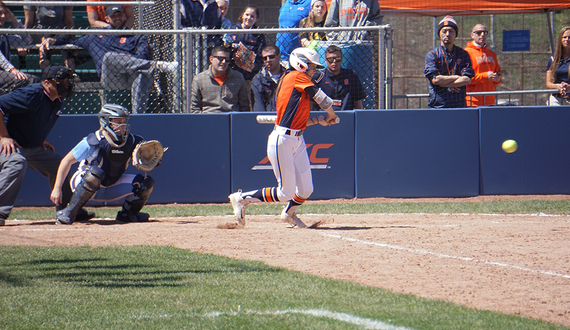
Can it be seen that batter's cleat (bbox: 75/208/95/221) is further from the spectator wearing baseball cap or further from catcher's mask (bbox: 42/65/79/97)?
the spectator wearing baseball cap

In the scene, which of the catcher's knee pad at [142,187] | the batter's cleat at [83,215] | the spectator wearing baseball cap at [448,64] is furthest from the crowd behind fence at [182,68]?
the batter's cleat at [83,215]

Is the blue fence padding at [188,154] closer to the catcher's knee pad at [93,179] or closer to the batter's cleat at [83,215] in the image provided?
the batter's cleat at [83,215]

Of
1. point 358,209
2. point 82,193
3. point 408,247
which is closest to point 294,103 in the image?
point 408,247

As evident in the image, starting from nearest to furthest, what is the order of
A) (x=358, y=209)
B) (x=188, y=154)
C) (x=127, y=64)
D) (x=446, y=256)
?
(x=446, y=256) < (x=358, y=209) < (x=188, y=154) < (x=127, y=64)

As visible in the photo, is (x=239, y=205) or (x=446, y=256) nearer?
(x=446, y=256)

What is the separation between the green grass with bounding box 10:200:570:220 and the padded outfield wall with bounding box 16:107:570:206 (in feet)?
1.63

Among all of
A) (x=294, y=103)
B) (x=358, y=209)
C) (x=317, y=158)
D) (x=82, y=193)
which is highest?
(x=294, y=103)

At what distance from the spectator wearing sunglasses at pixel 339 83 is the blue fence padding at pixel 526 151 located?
1.98 m

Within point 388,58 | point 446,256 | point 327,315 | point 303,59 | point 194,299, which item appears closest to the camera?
point 327,315

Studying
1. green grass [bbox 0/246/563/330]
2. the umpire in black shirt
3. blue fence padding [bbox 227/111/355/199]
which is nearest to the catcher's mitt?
the umpire in black shirt

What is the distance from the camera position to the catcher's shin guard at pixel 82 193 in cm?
721

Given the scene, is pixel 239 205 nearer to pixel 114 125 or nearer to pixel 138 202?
pixel 138 202

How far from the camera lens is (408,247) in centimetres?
568

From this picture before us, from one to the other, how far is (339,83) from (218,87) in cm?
186
